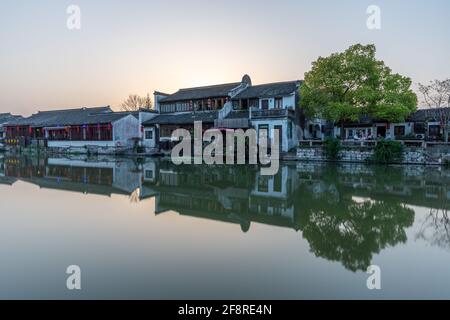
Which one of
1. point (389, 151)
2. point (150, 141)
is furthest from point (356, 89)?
point (150, 141)

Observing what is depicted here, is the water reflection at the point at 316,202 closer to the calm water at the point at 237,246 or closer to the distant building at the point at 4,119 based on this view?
the calm water at the point at 237,246

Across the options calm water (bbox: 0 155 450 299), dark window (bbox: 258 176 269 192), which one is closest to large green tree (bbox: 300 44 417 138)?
dark window (bbox: 258 176 269 192)

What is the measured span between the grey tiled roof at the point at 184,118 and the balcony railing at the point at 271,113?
3721 mm

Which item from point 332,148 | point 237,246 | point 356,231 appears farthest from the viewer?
point 332,148

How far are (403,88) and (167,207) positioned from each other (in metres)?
20.6

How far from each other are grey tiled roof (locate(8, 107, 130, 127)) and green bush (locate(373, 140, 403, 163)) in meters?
25.1

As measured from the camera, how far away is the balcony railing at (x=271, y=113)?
76.3ft

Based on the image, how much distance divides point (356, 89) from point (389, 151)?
5.03m

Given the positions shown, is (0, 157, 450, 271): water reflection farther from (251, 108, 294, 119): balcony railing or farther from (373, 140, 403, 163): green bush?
(251, 108, 294, 119): balcony railing

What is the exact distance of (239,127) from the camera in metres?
24.3

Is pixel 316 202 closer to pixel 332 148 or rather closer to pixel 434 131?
pixel 332 148

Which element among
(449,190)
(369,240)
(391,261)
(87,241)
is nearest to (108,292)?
(87,241)

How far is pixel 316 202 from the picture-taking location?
831 cm

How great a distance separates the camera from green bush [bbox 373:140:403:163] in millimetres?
19641
